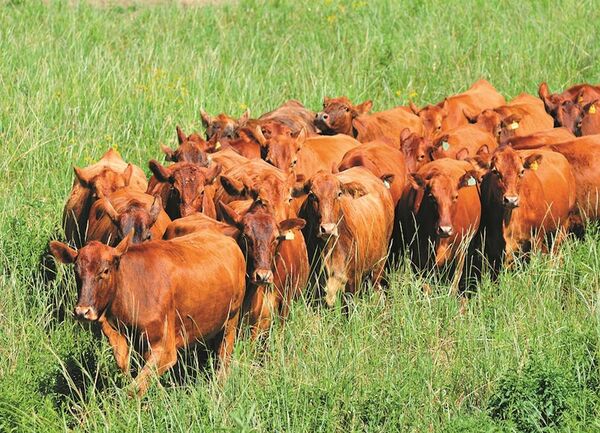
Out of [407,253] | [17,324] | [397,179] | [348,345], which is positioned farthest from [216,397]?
[397,179]

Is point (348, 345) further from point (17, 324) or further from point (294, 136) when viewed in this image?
point (294, 136)

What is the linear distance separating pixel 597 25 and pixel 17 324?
12.3 meters

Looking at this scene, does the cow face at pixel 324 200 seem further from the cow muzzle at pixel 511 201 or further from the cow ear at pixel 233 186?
the cow muzzle at pixel 511 201

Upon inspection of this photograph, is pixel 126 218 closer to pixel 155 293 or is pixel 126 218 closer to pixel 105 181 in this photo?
pixel 155 293

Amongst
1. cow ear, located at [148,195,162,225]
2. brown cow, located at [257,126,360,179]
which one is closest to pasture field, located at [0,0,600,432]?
cow ear, located at [148,195,162,225]

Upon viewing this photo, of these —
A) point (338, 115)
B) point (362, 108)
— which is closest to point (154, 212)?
point (338, 115)

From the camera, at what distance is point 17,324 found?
33.9ft

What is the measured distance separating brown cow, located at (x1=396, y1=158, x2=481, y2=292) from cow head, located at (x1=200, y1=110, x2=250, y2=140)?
2753 mm

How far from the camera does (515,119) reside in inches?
606

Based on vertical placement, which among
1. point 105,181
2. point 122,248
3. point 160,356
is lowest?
point 160,356

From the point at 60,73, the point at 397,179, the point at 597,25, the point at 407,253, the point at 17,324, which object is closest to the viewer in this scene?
the point at 17,324

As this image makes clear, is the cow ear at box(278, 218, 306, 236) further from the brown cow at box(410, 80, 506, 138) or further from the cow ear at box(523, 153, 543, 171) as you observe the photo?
the brown cow at box(410, 80, 506, 138)

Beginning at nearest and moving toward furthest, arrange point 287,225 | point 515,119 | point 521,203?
1. point 287,225
2. point 521,203
3. point 515,119

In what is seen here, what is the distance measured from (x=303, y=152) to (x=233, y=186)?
2.34m
